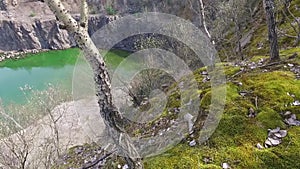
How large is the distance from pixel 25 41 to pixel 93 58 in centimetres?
7237

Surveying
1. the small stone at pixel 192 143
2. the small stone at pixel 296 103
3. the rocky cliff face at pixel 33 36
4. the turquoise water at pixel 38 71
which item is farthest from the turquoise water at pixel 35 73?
the small stone at pixel 296 103

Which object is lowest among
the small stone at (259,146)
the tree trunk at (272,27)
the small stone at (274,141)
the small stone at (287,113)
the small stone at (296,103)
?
the small stone at (259,146)

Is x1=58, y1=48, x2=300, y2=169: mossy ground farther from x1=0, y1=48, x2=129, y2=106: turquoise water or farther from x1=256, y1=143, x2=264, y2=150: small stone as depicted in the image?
x1=0, y1=48, x2=129, y2=106: turquoise water

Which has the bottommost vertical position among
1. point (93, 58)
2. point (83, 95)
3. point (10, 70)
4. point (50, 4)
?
point (10, 70)

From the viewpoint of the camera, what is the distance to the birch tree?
377 cm

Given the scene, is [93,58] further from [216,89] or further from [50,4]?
[216,89]

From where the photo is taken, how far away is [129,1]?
69188 mm

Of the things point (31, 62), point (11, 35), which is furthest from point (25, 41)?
point (31, 62)

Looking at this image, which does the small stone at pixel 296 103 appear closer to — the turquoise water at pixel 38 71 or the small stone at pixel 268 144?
the small stone at pixel 268 144

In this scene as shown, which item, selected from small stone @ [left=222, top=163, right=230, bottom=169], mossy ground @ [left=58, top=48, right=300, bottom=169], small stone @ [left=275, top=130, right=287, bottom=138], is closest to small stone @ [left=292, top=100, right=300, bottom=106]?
mossy ground @ [left=58, top=48, right=300, bottom=169]

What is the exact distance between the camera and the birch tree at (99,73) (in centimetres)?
377

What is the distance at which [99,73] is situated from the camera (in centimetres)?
409

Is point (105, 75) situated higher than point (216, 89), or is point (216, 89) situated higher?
point (105, 75)

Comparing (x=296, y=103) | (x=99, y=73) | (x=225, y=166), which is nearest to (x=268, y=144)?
(x=225, y=166)
